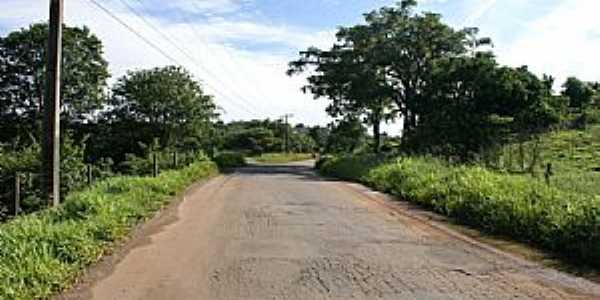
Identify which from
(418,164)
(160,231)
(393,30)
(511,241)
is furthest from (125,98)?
(511,241)

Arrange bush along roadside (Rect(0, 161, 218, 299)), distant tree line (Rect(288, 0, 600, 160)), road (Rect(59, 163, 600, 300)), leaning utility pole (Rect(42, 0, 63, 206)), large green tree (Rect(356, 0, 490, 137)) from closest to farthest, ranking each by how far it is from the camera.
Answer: bush along roadside (Rect(0, 161, 218, 299)), road (Rect(59, 163, 600, 300)), leaning utility pole (Rect(42, 0, 63, 206)), distant tree line (Rect(288, 0, 600, 160)), large green tree (Rect(356, 0, 490, 137))

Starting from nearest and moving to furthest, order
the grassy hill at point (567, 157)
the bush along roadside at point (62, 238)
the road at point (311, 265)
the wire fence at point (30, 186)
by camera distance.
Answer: the bush along roadside at point (62, 238), the road at point (311, 265), the wire fence at point (30, 186), the grassy hill at point (567, 157)

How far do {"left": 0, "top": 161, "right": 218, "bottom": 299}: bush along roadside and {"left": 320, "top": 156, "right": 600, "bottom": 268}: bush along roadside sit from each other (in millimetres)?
6608

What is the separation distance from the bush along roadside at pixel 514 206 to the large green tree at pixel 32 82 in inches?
1415

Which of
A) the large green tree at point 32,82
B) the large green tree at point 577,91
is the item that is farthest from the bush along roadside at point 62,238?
the large green tree at point 577,91

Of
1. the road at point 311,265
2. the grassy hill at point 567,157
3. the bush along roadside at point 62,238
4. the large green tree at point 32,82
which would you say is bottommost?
the road at point 311,265

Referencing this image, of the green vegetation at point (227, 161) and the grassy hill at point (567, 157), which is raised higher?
the grassy hill at point (567, 157)

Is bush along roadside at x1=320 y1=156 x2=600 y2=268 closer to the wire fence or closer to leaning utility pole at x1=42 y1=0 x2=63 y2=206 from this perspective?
leaning utility pole at x1=42 y1=0 x2=63 y2=206

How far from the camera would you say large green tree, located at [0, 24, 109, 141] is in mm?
53500

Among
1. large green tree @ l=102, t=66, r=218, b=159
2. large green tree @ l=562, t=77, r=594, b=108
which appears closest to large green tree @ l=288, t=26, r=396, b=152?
large green tree @ l=102, t=66, r=218, b=159

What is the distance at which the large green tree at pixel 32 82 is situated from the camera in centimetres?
5350

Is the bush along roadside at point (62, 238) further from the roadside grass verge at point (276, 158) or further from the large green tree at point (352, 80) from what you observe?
the roadside grass verge at point (276, 158)

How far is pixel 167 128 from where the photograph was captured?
46.4m

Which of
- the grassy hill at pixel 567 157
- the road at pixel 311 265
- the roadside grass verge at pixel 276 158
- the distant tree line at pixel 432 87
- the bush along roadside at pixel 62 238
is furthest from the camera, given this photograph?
the roadside grass verge at pixel 276 158
